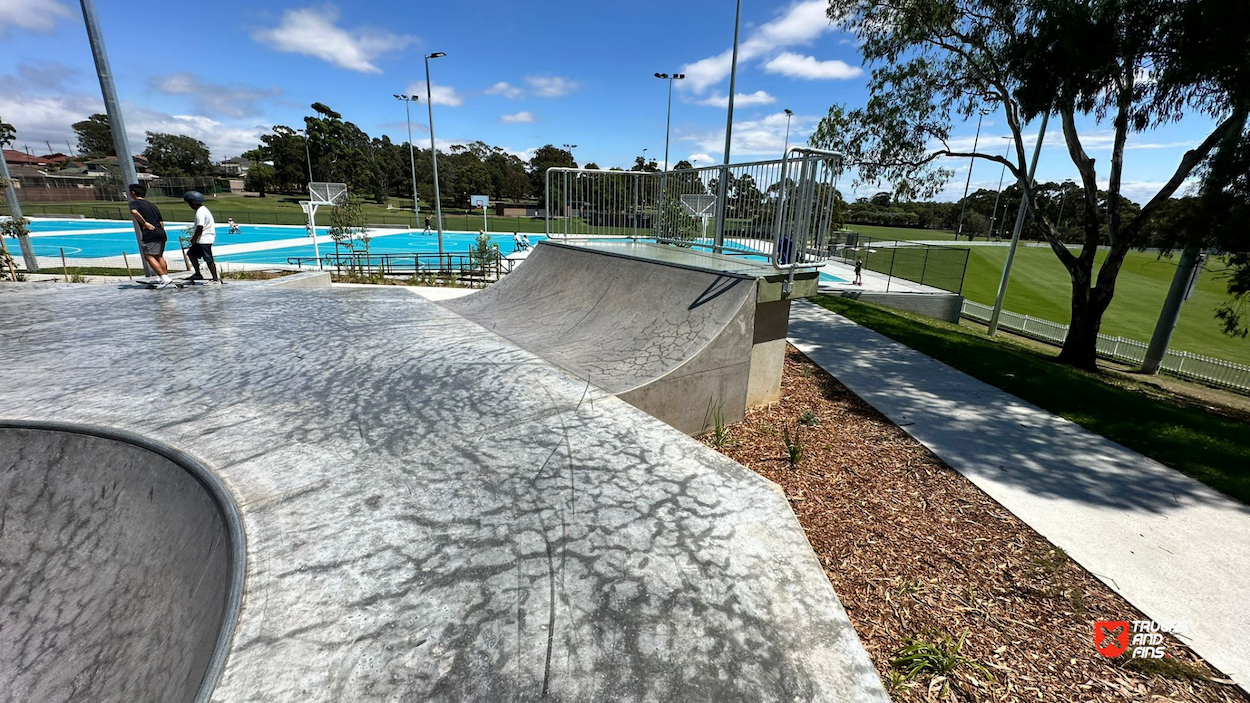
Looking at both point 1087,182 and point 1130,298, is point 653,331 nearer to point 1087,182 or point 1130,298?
point 1087,182

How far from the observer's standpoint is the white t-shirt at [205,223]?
795 centimetres

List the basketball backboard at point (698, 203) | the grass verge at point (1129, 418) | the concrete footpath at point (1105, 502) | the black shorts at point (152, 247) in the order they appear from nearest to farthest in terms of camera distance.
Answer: the concrete footpath at point (1105, 502) < the grass verge at point (1129, 418) < the black shorts at point (152, 247) < the basketball backboard at point (698, 203)

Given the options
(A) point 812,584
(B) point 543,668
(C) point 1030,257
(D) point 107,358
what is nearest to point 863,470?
(A) point 812,584

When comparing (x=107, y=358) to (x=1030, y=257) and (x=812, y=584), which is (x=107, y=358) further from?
(x=1030, y=257)

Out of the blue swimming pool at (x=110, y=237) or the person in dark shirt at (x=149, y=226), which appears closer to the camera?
the person in dark shirt at (x=149, y=226)

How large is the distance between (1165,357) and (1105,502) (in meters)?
16.6

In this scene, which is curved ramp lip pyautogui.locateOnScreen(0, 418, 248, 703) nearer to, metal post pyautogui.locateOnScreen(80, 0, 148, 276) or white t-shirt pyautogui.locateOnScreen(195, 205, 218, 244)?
white t-shirt pyautogui.locateOnScreen(195, 205, 218, 244)

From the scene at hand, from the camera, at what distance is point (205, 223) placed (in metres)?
8.09

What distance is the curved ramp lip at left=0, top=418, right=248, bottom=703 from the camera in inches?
66.9

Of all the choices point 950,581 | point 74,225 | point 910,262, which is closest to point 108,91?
point 950,581

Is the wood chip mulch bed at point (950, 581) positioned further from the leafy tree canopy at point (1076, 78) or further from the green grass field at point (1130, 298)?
the green grass field at point (1130, 298)

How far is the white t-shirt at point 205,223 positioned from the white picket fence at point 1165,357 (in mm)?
22767

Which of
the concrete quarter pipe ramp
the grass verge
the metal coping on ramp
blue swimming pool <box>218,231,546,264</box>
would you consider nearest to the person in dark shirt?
the concrete quarter pipe ramp

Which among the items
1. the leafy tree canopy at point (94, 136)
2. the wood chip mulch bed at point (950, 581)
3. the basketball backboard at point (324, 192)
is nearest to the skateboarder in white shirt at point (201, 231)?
the wood chip mulch bed at point (950, 581)
